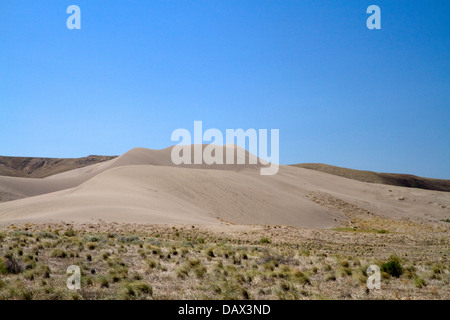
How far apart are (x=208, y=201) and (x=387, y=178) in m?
113

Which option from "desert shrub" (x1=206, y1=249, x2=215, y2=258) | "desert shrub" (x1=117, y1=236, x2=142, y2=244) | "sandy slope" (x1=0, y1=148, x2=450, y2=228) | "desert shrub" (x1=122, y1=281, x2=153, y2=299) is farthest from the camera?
"sandy slope" (x1=0, y1=148, x2=450, y2=228)

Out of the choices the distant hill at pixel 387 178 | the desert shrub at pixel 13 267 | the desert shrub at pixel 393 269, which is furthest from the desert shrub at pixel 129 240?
the distant hill at pixel 387 178

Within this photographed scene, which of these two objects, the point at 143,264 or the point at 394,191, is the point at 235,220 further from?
the point at 394,191

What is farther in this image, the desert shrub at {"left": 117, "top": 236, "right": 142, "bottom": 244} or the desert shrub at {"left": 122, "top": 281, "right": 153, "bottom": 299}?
the desert shrub at {"left": 117, "top": 236, "right": 142, "bottom": 244}

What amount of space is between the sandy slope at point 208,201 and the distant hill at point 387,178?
178 feet

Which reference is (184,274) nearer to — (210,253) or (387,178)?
(210,253)

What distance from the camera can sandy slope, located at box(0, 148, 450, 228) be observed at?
3406cm

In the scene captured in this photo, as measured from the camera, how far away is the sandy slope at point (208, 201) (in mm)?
34062

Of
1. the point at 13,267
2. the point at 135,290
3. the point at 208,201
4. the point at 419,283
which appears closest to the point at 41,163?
the point at 208,201

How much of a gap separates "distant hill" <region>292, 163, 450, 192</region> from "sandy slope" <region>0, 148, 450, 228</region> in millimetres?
54307

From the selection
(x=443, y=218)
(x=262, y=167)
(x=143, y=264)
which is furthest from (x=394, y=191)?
(x=143, y=264)

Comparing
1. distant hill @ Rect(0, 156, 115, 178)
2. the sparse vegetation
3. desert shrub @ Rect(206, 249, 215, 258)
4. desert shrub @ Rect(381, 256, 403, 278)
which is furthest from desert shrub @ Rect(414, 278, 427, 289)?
distant hill @ Rect(0, 156, 115, 178)

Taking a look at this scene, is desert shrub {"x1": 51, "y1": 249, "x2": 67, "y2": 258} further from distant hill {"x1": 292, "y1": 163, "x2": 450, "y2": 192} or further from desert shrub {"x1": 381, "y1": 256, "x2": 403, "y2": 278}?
distant hill {"x1": 292, "y1": 163, "x2": 450, "y2": 192}
